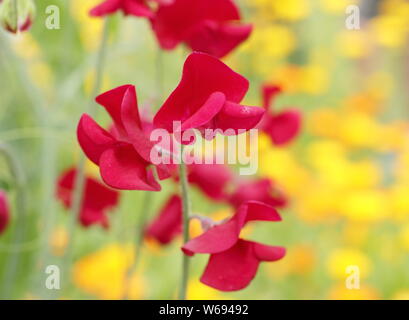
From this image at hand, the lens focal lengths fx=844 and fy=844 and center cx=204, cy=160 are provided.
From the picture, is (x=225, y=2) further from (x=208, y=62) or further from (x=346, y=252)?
(x=346, y=252)

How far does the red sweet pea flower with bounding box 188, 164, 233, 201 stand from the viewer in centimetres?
85

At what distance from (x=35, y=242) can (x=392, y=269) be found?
555 mm

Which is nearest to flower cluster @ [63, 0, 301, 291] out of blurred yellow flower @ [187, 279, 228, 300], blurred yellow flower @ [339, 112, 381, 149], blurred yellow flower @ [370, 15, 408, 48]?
blurred yellow flower @ [187, 279, 228, 300]

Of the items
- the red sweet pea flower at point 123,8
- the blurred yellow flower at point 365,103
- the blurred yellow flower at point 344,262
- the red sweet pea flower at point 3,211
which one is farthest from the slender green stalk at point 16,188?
the blurred yellow flower at point 365,103

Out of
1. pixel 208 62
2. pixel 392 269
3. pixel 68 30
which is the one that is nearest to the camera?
pixel 208 62

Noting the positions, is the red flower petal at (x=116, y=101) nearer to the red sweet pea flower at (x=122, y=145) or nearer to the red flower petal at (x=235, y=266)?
the red sweet pea flower at (x=122, y=145)

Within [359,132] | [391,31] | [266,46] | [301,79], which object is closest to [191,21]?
[359,132]

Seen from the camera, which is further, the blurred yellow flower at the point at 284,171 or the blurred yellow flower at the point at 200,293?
the blurred yellow flower at the point at 284,171

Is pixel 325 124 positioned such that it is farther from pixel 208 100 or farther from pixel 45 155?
pixel 208 100

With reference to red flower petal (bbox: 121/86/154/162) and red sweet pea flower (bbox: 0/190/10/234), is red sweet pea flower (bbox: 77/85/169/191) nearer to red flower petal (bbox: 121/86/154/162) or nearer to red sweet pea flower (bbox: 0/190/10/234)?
red flower petal (bbox: 121/86/154/162)

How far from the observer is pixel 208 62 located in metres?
0.47

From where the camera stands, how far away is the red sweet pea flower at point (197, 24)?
2.06 ft

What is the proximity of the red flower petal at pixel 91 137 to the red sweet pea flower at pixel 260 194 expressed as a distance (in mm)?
305
